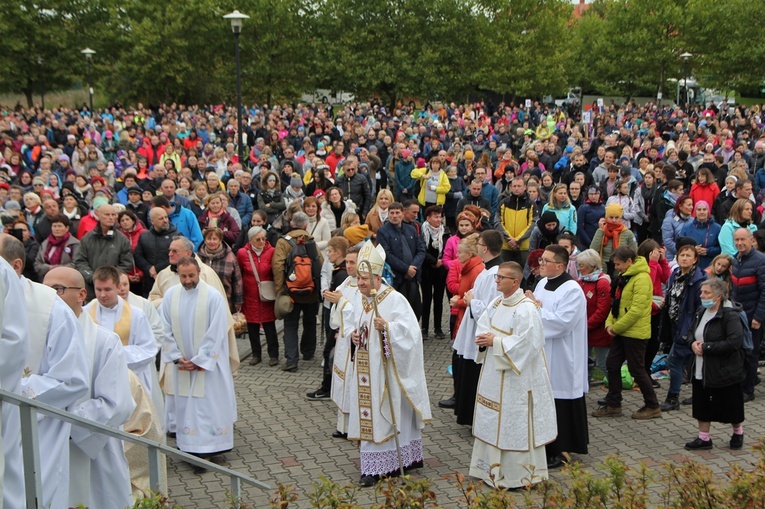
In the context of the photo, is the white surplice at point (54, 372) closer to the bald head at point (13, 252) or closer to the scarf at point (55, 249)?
the bald head at point (13, 252)

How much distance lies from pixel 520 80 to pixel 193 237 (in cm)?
3710

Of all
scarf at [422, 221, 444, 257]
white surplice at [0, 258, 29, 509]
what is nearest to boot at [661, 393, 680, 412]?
scarf at [422, 221, 444, 257]

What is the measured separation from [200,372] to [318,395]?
2.08 m

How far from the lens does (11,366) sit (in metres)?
4.59

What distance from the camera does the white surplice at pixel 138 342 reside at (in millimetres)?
6980

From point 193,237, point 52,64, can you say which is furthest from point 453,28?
point 193,237

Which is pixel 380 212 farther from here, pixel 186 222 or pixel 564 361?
pixel 564 361

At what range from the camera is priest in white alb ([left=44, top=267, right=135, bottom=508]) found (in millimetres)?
5445

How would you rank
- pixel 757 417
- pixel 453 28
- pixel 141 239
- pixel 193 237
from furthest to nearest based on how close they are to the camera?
pixel 453 28 < pixel 193 237 < pixel 141 239 < pixel 757 417

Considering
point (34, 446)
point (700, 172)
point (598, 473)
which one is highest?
point (700, 172)

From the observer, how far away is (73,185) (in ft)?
49.1

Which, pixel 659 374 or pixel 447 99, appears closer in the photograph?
pixel 659 374

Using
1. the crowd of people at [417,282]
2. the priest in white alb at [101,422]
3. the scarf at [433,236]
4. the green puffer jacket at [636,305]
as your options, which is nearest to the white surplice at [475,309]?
the crowd of people at [417,282]

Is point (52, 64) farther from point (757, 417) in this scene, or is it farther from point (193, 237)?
point (757, 417)
